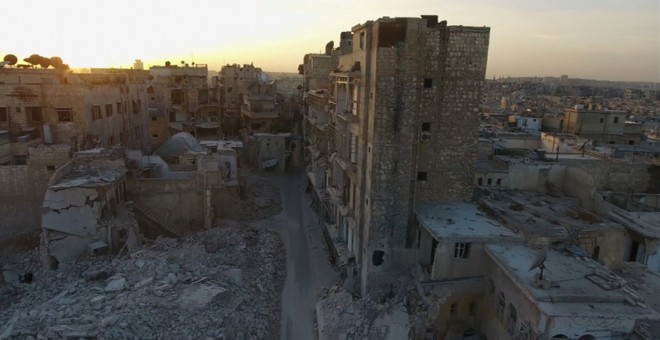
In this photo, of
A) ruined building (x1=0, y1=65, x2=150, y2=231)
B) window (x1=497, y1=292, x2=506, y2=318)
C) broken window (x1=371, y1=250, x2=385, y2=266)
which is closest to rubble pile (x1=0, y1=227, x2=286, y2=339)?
ruined building (x1=0, y1=65, x2=150, y2=231)

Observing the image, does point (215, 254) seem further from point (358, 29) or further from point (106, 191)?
point (358, 29)

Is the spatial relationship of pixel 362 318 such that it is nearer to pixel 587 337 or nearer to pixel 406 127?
pixel 406 127

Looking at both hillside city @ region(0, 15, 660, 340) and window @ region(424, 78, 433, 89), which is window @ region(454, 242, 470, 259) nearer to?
hillside city @ region(0, 15, 660, 340)

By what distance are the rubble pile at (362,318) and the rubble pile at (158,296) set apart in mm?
2525

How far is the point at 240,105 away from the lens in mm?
62844

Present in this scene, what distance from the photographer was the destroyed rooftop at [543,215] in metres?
19.0

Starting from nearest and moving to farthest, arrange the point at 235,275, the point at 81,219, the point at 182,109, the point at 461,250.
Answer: the point at 461,250, the point at 235,275, the point at 81,219, the point at 182,109

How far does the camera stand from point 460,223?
1956 cm

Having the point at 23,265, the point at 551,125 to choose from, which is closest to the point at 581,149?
the point at 551,125

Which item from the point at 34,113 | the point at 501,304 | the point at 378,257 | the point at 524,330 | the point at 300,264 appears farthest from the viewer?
the point at 34,113

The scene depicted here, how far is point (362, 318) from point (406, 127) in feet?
30.0

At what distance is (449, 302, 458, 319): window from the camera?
61.9 feet

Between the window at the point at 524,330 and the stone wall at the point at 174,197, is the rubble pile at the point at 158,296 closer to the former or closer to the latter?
the stone wall at the point at 174,197

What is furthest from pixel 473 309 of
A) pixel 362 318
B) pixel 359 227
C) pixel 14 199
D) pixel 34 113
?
pixel 34 113
